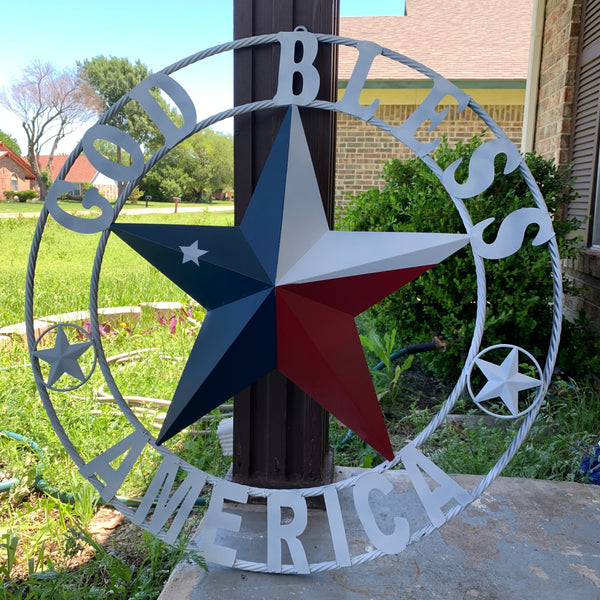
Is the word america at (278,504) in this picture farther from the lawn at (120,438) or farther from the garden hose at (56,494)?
the garden hose at (56,494)

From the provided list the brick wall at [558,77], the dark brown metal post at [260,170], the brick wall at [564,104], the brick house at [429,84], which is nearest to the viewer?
the dark brown metal post at [260,170]

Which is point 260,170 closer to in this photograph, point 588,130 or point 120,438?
point 120,438

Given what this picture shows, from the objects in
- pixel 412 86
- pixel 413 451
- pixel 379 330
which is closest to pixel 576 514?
pixel 413 451

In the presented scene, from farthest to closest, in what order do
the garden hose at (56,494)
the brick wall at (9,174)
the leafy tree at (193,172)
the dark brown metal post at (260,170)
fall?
the leafy tree at (193,172), the brick wall at (9,174), the garden hose at (56,494), the dark brown metal post at (260,170)

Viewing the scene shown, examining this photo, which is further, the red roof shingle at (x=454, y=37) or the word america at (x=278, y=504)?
the red roof shingle at (x=454, y=37)

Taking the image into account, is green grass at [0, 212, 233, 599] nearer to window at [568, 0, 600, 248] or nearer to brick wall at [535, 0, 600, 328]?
brick wall at [535, 0, 600, 328]

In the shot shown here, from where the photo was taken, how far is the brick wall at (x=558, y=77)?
4.23 m

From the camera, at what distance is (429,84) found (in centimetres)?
801

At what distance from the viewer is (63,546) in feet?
7.00

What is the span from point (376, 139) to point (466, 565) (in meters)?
7.59

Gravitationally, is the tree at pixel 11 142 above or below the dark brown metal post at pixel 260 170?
above

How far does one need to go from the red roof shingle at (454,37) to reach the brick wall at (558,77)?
11.4 ft

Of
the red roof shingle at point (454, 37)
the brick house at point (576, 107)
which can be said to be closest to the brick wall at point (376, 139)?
the red roof shingle at point (454, 37)

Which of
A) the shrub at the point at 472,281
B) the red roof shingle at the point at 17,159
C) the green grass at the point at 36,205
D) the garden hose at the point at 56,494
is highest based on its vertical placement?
the red roof shingle at the point at 17,159
